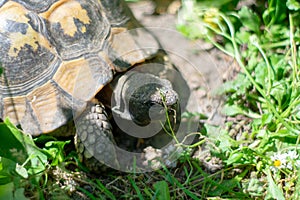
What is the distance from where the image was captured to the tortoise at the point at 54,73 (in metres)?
2.80

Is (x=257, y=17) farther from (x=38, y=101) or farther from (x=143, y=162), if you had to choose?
(x=38, y=101)

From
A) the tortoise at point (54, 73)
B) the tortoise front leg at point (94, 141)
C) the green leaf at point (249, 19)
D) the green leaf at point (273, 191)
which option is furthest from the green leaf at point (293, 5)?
the tortoise front leg at point (94, 141)

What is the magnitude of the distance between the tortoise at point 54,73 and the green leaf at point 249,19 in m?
0.89

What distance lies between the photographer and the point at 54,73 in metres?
2.83

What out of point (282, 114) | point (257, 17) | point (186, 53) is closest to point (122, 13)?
point (186, 53)

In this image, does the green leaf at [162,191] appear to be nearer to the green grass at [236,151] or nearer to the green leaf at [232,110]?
the green grass at [236,151]

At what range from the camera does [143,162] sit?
117 inches

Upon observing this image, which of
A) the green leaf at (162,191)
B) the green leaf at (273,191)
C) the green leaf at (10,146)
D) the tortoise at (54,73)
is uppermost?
the tortoise at (54,73)

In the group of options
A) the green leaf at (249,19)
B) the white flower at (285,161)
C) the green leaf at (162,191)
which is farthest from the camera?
the green leaf at (249,19)

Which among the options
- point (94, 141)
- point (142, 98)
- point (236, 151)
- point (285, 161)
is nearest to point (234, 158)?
point (236, 151)

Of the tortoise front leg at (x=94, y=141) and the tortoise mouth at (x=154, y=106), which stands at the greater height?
the tortoise mouth at (x=154, y=106)

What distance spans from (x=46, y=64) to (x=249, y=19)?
4.60 feet

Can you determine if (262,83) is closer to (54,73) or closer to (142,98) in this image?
(142,98)

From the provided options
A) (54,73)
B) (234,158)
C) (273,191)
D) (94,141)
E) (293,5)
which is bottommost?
(273,191)
